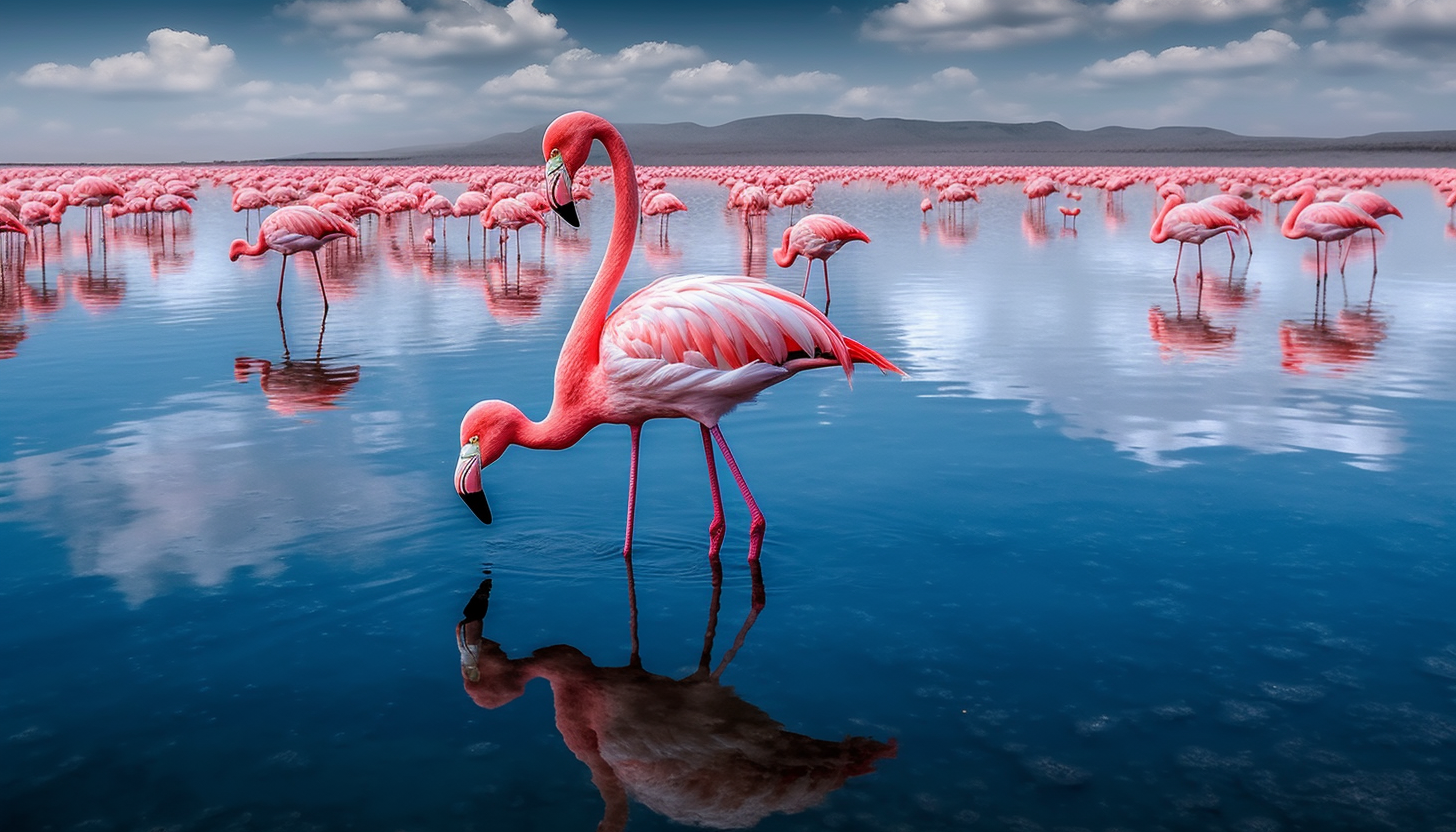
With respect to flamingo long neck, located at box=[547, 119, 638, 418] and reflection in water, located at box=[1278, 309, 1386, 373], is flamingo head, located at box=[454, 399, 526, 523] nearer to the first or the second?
flamingo long neck, located at box=[547, 119, 638, 418]

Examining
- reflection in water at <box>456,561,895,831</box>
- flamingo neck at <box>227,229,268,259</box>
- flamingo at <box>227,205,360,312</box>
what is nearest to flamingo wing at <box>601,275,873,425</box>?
reflection in water at <box>456,561,895,831</box>

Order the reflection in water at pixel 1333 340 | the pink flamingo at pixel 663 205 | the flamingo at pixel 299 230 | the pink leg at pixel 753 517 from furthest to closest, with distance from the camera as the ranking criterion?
1. the pink flamingo at pixel 663 205
2. the flamingo at pixel 299 230
3. the reflection in water at pixel 1333 340
4. the pink leg at pixel 753 517

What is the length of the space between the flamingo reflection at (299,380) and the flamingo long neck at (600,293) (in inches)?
163

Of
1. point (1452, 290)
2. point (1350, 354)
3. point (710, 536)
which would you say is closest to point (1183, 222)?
point (1452, 290)

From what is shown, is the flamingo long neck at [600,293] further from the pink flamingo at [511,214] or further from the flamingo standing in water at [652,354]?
the pink flamingo at [511,214]

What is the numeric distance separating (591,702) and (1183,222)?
48.1ft

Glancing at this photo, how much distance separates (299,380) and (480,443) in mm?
5471

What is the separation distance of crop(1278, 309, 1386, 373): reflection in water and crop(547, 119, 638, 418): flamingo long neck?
22.2 feet

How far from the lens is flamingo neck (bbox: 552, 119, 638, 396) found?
5078mm

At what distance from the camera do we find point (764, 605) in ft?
15.9

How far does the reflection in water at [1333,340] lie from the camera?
1012 centimetres

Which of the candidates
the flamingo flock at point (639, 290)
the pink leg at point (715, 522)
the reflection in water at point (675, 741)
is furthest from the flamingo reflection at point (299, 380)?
the reflection in water at point (675, 741)

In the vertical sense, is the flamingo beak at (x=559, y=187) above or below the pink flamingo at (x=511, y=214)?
below

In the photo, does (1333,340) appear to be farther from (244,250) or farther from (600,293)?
(244,250)
